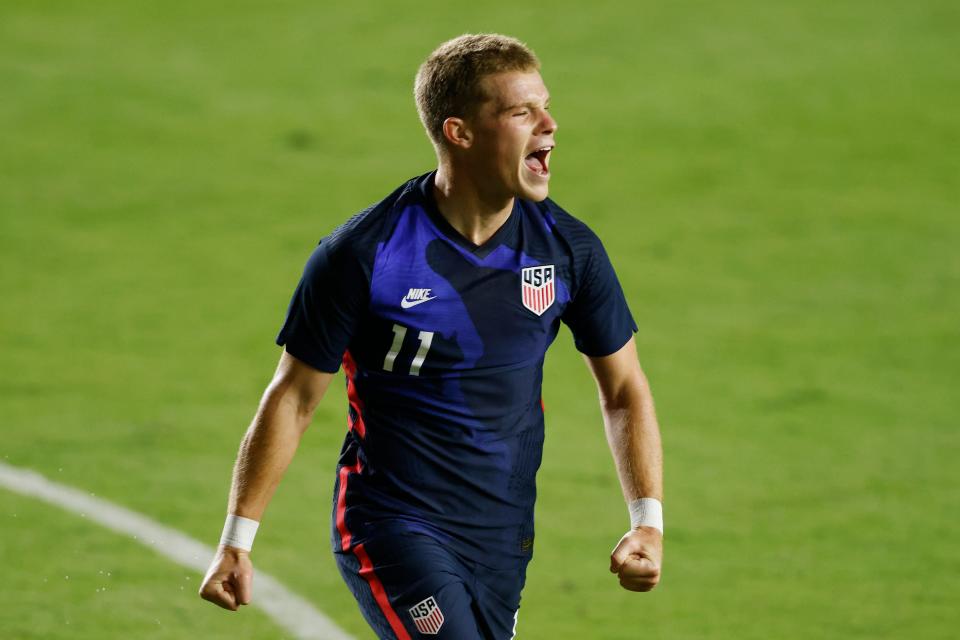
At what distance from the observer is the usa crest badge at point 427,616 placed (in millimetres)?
4078

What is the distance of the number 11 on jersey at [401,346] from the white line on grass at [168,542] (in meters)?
2.24

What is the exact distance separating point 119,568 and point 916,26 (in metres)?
12.1

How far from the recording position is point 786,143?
1352cm

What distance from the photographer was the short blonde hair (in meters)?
4.10

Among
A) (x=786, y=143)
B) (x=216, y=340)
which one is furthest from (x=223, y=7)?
→ (x=216, y=340)

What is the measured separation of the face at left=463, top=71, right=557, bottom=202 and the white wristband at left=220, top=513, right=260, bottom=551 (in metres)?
1.10

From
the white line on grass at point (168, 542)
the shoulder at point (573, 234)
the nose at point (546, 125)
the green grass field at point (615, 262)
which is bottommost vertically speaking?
the white line on grass at point (168, 542)

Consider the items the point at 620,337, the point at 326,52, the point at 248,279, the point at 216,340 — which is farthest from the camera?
the point at 326,52

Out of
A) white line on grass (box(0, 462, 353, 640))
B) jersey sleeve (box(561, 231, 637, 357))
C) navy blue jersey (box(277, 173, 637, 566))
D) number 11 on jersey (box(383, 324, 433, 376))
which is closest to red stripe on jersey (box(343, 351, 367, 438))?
navy blue jersey (box(277, 173, 637, 566))

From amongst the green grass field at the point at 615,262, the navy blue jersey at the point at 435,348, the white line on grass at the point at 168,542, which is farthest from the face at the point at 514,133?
the green grass field at the point at 615,262

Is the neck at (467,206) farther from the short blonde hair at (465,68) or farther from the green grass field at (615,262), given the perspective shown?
the green grass field at (615,262)

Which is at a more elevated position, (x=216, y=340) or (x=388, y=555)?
(x=388, y=555)

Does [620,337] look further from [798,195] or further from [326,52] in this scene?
[326,52]

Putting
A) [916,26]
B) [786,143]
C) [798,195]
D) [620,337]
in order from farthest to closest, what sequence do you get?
[916,26] → [786,143] → [798,195] → [620,337]
